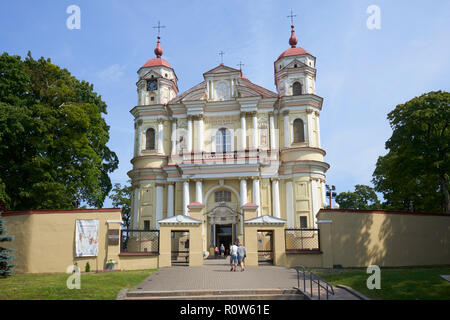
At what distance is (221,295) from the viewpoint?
13.0 meters

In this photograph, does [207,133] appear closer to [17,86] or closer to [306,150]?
[306,150]

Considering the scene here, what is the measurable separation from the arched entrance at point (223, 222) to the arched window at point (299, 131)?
8.72 metres

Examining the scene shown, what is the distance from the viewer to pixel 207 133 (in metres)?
37.6

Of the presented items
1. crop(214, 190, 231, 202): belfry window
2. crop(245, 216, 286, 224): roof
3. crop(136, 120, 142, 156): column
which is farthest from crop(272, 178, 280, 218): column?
crop(136, 120, 142, 156): column

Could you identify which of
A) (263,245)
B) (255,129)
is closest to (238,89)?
(255,129)

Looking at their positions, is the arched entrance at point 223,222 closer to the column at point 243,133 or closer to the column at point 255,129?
the column at point 243,133

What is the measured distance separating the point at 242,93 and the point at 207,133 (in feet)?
15.9

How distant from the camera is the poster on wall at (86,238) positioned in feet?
69.7

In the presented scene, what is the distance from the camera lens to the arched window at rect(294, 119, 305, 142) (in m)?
36.5

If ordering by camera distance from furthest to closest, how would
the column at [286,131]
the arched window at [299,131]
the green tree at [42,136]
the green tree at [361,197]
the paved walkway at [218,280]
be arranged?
1. the green tree at [361,197]
2. the arched window at [299,131]
3. the column at [286,131]
4. the green tree at [42,136]
5. the paved walkway at [218,280]

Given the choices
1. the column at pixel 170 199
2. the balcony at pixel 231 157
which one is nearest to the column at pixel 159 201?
the column at pixel 170 199

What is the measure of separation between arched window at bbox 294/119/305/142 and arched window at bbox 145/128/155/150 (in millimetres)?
13270

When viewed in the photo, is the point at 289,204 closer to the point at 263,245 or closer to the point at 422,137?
the point at 263,245

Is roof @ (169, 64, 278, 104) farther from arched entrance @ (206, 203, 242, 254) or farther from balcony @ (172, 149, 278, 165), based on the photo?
arched entrance @ (206, 203, 242, 254)
